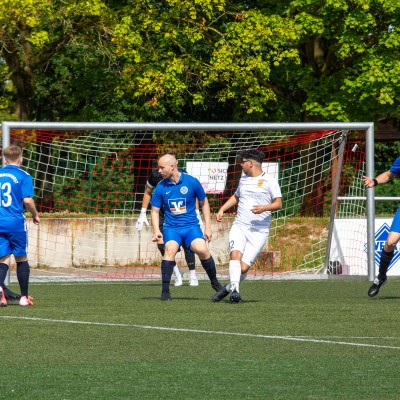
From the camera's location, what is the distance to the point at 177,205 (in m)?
13.4

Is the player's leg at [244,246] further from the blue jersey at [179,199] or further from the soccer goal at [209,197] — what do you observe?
the soccer goal at [209,197]

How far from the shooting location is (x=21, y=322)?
10633 millimetres

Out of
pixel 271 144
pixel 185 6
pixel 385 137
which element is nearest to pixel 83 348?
pixel 271 144

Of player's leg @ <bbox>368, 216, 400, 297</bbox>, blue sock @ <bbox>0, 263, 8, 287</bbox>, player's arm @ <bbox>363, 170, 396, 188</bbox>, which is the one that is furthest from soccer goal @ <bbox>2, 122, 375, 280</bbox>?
blue sock @ <bbox>0, 263, 8, 287</bbox>

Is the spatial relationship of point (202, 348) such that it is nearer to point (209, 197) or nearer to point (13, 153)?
point (13, 153)

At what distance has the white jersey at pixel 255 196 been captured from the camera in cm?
1320

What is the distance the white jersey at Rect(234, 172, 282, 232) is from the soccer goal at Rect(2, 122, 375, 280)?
17.5 feet

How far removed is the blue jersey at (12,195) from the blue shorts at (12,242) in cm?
6

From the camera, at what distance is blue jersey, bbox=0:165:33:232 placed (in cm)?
1248

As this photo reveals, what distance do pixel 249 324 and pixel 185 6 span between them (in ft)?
74.0

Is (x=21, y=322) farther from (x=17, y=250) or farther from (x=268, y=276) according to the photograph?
(x=268, y=276)

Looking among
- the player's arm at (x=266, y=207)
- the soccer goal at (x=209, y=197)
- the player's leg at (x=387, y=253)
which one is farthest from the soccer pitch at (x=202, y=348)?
the soccer goal at (x=209, y=197)

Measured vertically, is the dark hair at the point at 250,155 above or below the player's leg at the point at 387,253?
above

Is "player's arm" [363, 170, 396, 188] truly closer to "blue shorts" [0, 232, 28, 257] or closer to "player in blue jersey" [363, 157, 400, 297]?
"player in blue jersey" [363, 157, 400, 297]
